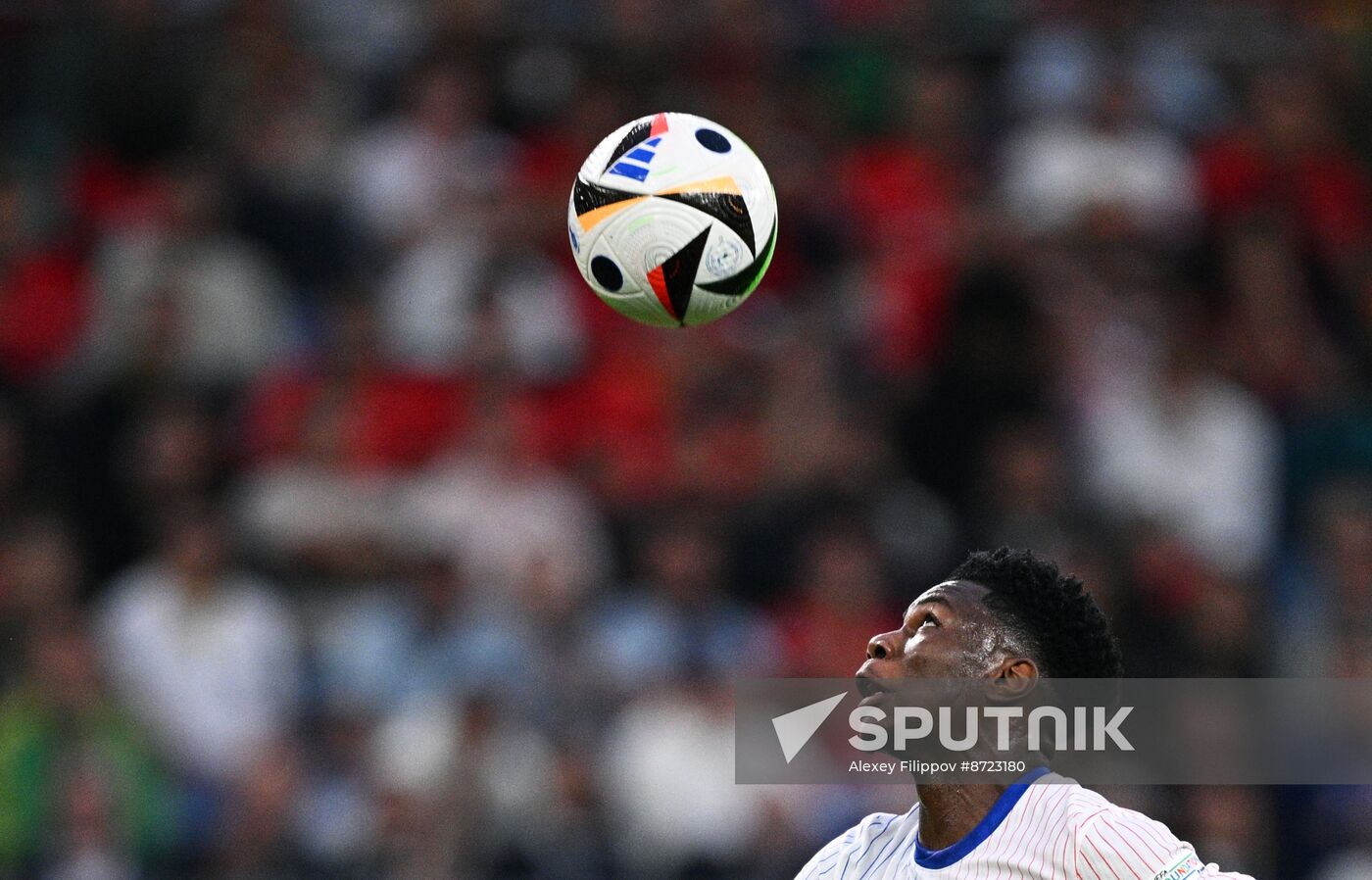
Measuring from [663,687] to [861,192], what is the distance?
12.6 ft

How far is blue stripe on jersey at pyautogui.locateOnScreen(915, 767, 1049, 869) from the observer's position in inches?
196

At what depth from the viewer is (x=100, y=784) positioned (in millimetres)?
9594

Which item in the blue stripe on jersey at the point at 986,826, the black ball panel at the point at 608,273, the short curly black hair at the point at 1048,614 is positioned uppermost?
the black ball panel at the point at 608,273

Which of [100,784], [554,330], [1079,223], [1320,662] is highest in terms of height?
[1079,223]

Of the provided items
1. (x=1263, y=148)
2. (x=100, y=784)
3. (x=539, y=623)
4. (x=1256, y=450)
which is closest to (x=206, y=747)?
(x=100, y=784)

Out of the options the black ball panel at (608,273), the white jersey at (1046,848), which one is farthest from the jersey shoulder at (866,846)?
the black ball panel at (608,273)

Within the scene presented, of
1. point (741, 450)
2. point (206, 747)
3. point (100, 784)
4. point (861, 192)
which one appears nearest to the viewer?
point (100, 784)

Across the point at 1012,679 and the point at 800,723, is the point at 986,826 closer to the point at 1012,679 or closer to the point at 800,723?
the point at 1012,679

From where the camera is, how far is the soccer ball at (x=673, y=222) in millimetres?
6004

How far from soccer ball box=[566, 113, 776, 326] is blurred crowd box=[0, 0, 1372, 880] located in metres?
3.63

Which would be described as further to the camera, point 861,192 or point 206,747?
point 861,192

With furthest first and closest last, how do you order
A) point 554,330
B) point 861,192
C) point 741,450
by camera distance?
point 861,192 < point 554,330 < point 741,450

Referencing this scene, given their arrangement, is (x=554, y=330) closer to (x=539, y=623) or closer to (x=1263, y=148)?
(x=539, y=623)

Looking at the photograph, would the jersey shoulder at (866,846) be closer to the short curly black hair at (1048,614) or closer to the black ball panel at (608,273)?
the short curly black hair at (1048,614)
